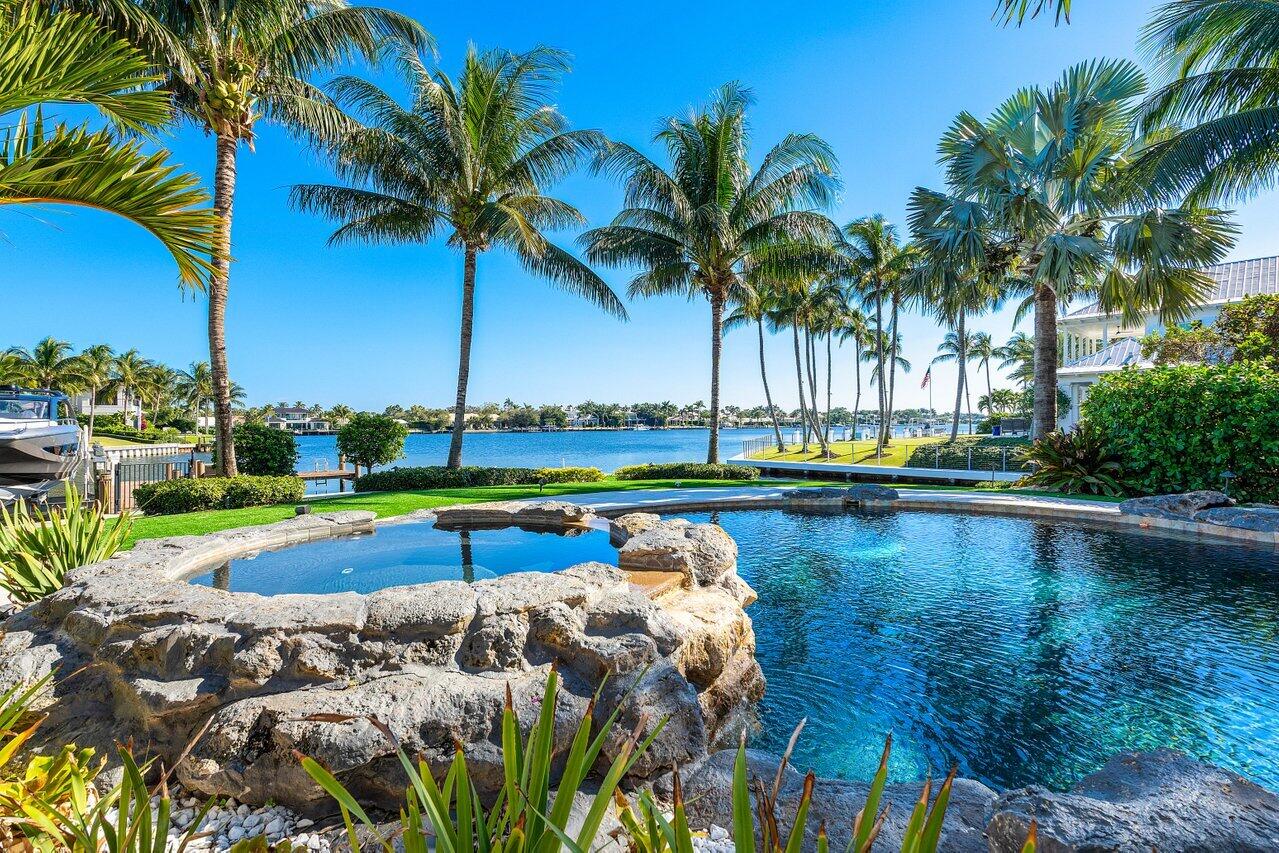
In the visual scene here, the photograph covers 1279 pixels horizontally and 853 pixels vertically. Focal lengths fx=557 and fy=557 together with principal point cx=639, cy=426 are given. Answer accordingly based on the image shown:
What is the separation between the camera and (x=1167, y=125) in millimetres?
12461

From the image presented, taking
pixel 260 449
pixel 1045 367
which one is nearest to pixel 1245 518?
pixel 1045 367

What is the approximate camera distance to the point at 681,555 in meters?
4.92

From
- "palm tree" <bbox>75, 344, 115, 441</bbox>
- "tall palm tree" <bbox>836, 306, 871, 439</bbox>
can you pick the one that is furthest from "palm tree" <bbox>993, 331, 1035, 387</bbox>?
"palm tree" <bbox>75, 344, 115, 441</bbox>

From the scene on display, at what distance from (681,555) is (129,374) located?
81.6 metres

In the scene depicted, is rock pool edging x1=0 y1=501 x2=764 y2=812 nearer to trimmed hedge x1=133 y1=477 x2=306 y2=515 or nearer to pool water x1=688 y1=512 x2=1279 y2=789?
pool water x1=688 y1=512 x2=1279 y2=789

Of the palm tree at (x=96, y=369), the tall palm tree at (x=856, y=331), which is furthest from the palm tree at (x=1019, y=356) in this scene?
the palm tree at (x=96, y=369)

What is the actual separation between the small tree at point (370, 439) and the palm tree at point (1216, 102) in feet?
63.9

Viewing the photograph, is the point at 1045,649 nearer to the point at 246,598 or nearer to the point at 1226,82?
the point at 246,598

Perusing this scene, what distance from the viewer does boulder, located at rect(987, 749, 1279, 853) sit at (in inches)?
70.2

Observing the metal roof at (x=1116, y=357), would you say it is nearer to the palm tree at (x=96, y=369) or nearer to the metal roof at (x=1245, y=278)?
the metal roof at (x=1245, y=278)

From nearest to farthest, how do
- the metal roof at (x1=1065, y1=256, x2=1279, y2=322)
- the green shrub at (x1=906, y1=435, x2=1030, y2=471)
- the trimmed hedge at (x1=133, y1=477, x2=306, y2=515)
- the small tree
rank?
the trimmed hedge at (x1=133, y1=477, x2=306, y2=515) < the small tree < the green shrub at (x1=906, y1=435, x2=1030, y2=471) < the metal roof at (x1=1065, y1=256, x2=1279, y2=322)

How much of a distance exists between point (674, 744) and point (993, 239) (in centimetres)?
1704

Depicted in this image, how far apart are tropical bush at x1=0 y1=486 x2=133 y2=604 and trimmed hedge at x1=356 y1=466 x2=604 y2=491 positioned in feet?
28.5

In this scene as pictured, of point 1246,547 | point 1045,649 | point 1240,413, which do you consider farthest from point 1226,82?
point 1045,649
